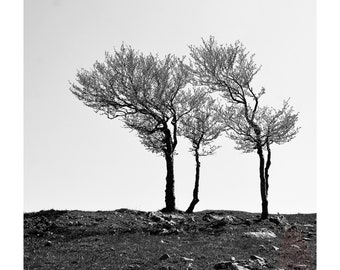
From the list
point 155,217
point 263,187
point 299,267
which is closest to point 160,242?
point 299,267

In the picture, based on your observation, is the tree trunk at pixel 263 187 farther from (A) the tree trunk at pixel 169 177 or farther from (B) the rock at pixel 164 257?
(B) the rock at pixel 164 257

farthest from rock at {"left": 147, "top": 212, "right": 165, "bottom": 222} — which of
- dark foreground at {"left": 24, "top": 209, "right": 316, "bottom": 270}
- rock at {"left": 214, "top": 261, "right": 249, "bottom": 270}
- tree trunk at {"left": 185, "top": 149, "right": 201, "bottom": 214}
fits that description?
rock at {"left": 214, "top": 261, "right": 249, "bottom": 270}

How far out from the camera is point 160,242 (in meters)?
20.5

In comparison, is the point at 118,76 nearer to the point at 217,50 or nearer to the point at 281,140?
the point at 217,50

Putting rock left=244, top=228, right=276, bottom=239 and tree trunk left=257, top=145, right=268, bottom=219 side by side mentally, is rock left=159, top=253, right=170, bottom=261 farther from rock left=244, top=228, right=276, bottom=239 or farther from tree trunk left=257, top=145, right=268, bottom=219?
tree trunk left=257, top=145, right=268, bottom=219

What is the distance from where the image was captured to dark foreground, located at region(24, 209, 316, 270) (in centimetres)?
1702

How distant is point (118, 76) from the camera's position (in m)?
32.6

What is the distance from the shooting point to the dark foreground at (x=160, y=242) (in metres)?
17.0

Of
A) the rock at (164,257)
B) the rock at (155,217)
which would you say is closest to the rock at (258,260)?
the rock at (164,257)

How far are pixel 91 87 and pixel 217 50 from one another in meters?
10.3

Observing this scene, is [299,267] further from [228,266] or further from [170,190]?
[170,190]

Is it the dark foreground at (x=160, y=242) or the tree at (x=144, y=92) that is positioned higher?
the tree at (x=144, y=92)
